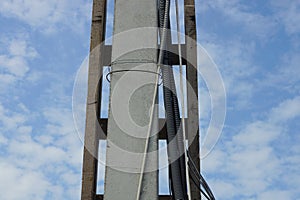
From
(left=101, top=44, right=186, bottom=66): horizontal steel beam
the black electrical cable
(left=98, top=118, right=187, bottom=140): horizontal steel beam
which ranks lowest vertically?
the black electrical cable

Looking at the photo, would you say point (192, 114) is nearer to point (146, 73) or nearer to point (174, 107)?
point (174, 107)

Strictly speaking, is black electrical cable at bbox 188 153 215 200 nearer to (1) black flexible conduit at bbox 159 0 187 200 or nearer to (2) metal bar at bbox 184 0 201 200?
(1) black flexible conduit at bbox 159 0 187 200

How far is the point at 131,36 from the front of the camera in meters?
2.02

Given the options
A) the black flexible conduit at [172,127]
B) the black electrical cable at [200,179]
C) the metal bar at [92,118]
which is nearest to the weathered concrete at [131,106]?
the black flexible conduit at [172,127]

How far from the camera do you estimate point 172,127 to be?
6.91ft

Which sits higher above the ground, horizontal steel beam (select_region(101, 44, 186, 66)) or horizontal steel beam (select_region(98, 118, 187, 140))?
horizontal steel beam (select_region(101, 44, 186, 66))

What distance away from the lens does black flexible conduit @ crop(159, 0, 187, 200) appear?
6.77ft

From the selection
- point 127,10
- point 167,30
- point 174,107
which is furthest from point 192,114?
point 127,10

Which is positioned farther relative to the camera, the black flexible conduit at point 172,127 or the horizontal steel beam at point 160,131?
the horizontal steel beam at point 160,131

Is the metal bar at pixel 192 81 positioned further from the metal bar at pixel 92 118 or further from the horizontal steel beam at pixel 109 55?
the metal bar at pixel 92 118

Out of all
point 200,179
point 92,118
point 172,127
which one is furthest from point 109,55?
point 200,179

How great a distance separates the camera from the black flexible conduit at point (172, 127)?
2.06 metres

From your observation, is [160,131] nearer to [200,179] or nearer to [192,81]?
[192,81]

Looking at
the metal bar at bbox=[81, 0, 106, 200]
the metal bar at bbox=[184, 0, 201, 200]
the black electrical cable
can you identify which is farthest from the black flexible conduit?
the metal bar at bbox=[81, 0, 106, 200]
